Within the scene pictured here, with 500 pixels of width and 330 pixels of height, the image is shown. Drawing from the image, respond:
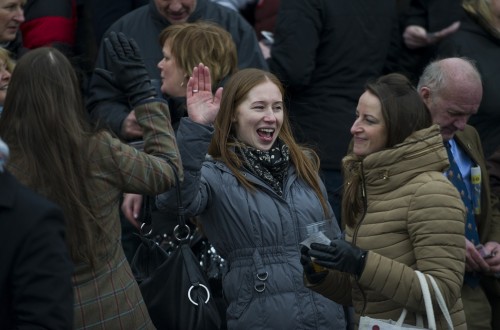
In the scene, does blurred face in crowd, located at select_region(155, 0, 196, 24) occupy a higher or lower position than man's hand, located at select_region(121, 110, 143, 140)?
higher

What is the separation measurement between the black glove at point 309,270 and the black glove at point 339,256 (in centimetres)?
9

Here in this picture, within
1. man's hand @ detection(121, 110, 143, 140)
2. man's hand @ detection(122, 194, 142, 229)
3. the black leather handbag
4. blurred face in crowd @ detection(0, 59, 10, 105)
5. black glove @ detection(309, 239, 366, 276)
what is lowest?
man's hand @ detection(122, 194, 142, 229)

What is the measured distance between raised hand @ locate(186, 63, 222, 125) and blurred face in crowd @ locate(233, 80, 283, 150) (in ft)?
0.85

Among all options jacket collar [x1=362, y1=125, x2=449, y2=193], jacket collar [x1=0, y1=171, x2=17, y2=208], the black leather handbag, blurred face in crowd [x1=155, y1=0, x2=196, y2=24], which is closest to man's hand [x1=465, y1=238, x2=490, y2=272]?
jacket collar [x1=362, y1=125, x2=449, y2=193]

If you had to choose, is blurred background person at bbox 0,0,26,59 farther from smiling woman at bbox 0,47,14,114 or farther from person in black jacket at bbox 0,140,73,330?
person in black jacket at bbox 0,140,73,330

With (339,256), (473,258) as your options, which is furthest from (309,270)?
(473,258)

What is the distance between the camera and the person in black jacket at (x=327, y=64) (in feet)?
22.0

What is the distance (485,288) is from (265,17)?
2.86m

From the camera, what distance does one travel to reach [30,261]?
329cm

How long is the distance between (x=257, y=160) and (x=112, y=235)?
1127 millimetres

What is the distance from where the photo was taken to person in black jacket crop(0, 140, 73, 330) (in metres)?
3.29

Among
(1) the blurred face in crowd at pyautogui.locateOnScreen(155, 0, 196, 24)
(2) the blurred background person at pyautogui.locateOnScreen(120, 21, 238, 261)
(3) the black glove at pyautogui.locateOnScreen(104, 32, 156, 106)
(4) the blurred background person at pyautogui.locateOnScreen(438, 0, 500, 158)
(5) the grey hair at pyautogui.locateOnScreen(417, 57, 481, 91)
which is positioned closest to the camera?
(3) the black glove at pyautogui.locateOnScreen(104, 32, 156, 106)

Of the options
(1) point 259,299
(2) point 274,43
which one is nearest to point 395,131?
(1) point 259,299

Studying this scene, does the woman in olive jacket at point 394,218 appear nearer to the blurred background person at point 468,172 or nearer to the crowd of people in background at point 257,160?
the crowd of people in background at point 257,160
